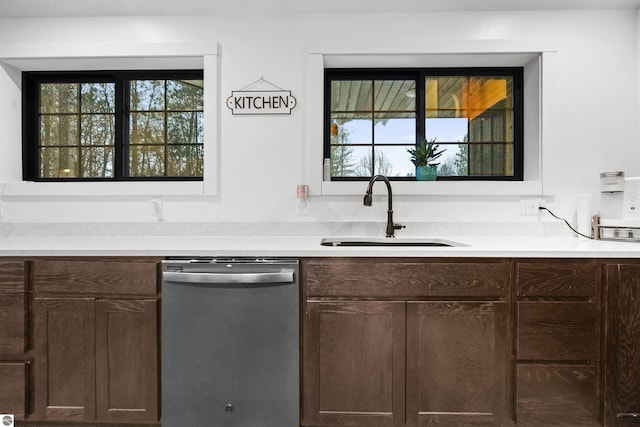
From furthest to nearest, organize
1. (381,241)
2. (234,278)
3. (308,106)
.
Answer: (308,106) < (381,241) < (234,278)

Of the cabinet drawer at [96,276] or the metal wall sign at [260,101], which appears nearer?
the cabinet drawer at [96,276]

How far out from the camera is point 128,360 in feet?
5.29

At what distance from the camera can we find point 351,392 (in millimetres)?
1586

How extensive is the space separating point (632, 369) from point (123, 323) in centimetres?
231

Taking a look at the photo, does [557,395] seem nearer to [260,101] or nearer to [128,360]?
[128,360]

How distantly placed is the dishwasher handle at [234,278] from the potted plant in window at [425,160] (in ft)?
3.85

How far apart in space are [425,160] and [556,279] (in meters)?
1.01

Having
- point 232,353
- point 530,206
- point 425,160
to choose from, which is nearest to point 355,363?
point 232,353

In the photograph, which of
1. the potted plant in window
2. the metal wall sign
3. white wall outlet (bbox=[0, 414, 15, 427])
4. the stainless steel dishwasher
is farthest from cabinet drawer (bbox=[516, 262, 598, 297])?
white wall outlet (bbox=[0, 414, 15, 427])

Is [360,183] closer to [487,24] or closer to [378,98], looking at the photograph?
[378,98]

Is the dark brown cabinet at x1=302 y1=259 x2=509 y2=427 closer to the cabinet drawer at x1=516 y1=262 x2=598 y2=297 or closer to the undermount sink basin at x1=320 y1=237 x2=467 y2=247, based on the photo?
the cabinet drawer at x1=516 y1=262 x2=598 y2=297

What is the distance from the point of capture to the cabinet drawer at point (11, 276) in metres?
1.64

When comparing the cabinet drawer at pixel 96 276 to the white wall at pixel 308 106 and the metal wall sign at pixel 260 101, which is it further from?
the metal wall sign at pixel 260 101

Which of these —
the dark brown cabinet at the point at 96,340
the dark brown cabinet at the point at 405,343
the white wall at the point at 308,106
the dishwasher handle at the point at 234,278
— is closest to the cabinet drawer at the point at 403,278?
the dark brown cabinet at the point at 405,343
